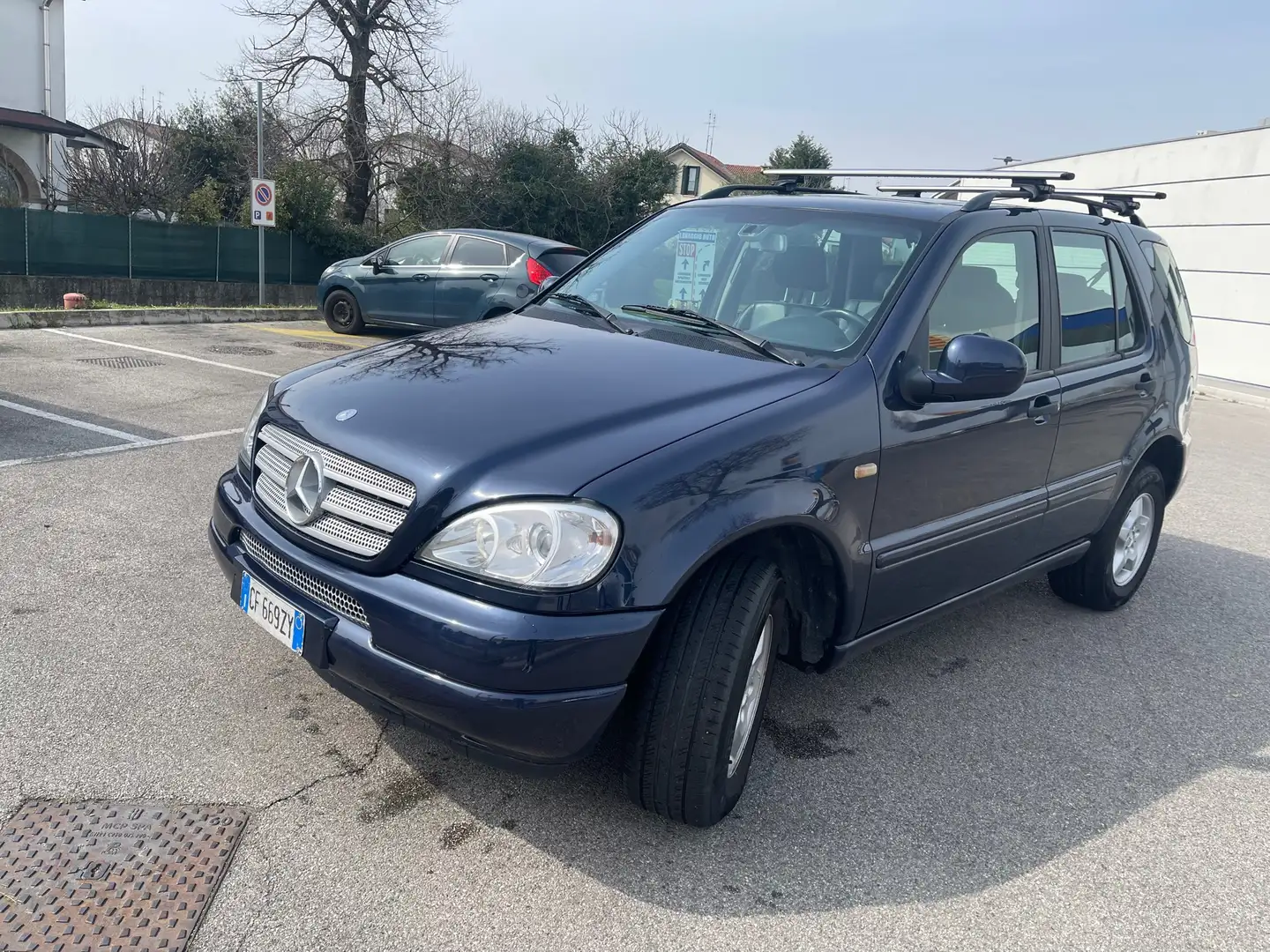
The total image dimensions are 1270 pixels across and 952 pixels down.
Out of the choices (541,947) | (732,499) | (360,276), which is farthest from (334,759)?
(360,276)

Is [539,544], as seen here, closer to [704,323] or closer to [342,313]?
[704,323]

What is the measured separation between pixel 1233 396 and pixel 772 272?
46.2 ft

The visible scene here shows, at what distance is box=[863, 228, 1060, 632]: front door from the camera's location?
3.21 metres

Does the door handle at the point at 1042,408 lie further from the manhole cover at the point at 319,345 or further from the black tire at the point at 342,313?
the black tire at the point at 342,313

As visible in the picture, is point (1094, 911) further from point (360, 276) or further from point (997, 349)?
point (360, 276)

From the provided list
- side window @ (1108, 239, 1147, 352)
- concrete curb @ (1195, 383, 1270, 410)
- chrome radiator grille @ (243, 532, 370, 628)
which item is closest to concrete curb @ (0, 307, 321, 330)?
chrome radiator grille @ (243, 532, 370, 628)

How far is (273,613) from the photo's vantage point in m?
2.79

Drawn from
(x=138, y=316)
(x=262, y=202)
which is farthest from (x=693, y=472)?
(x=262, y=202)

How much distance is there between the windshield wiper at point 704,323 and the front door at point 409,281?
9128mm

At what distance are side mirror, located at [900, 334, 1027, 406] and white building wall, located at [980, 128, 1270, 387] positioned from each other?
597 inches

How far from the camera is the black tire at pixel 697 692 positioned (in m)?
2.57

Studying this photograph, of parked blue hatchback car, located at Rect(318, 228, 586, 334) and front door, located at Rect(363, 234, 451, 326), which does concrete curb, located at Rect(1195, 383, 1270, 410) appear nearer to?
parked blue hatchback car, located at Rect(318, 228, 586, 334)

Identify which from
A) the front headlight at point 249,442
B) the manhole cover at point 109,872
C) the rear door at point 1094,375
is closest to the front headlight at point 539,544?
the manhole cover at point 109,872

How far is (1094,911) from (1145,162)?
19.1 meters
